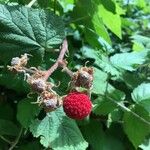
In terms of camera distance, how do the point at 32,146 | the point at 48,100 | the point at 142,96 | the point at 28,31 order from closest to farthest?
the point at 48,100
the point at 28,31
the point at 32,146
the point at 142,96

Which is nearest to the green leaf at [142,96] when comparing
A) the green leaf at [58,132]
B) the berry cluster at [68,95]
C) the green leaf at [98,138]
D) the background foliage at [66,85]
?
the background foliage at [66,85]

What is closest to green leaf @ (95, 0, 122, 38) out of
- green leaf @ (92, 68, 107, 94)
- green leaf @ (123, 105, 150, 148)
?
green leaf @ (92, 68, 107, 94)

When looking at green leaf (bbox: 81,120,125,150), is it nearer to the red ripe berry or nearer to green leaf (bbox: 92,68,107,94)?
green leaf (bbox: 92,68,107,94)

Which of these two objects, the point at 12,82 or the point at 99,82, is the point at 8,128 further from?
the point at 99,82

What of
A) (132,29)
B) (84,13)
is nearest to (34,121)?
(84,13)

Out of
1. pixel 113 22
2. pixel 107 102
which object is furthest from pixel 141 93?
pixel 113 22

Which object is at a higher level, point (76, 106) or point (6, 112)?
point (76, 106)

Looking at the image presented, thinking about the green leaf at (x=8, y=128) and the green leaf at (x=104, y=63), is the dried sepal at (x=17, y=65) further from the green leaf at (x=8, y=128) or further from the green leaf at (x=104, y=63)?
the green leaf at (x=104, y=63)
